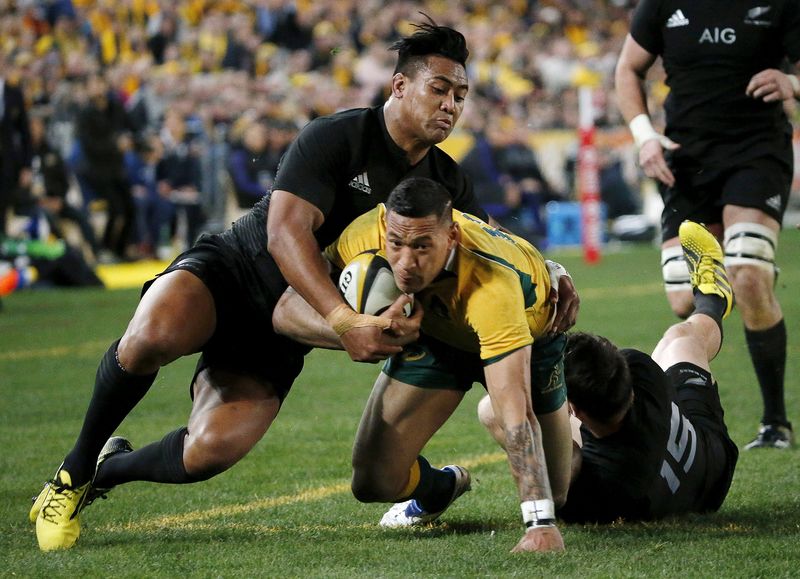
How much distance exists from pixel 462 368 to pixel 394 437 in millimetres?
359

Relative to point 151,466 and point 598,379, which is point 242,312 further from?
point 598,379

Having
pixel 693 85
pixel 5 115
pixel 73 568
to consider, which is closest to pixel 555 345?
pixel 73 568

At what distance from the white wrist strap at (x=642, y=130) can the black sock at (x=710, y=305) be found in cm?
91

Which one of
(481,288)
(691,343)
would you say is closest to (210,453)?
(481,288)

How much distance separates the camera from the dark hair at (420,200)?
4.21 meters

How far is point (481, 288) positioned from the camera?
4336 mm

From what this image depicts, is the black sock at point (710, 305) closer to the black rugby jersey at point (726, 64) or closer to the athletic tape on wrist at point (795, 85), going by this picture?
the black rugby jersey at point (726, 64)

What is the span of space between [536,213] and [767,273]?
16.7 meters

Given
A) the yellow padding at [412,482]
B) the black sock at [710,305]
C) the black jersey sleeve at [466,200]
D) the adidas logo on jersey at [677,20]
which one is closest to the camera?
the yellow padding at [412,482]

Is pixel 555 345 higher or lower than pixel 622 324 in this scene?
higher

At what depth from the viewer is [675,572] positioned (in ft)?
13.2

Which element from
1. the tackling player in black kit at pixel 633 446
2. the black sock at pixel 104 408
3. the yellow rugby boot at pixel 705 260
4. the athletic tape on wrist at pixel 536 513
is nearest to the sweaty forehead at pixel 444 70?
the tackling player in black kit at pixel 633 446

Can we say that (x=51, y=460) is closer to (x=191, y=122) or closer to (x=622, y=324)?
(x=622, y=324)

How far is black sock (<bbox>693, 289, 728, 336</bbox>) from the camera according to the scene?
623 centimetres
